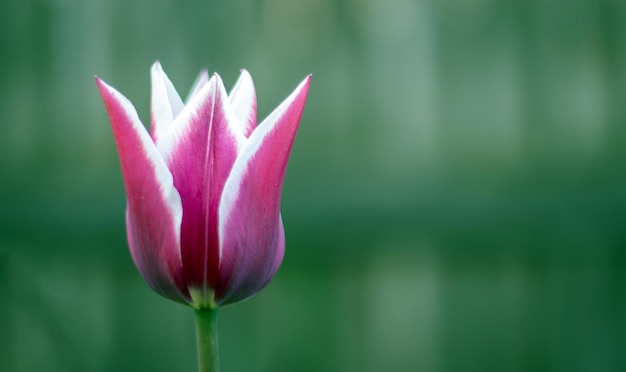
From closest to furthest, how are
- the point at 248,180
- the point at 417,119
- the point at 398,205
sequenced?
1. the point at 248,180
2. the point at 398,205
3. the point at 417,119

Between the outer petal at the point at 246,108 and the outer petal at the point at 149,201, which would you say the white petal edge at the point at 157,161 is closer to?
the outer petal at the point at 149,201

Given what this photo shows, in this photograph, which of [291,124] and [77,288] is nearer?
[291,124]

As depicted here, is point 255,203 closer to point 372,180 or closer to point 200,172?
point 200,172

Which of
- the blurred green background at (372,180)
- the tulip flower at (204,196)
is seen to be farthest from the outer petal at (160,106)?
the blurred green background at (372,180)

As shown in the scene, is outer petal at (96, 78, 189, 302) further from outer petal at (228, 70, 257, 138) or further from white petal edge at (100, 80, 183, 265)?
outer petal at (228, 70, 257, 138)

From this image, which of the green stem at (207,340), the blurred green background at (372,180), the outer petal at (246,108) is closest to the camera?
the green stem at (207,340)

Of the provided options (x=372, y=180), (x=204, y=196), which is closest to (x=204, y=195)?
(x=204, y=196)

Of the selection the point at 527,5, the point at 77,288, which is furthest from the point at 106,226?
the point at 527,5

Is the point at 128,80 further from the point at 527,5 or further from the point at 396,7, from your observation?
the point at 527,5
